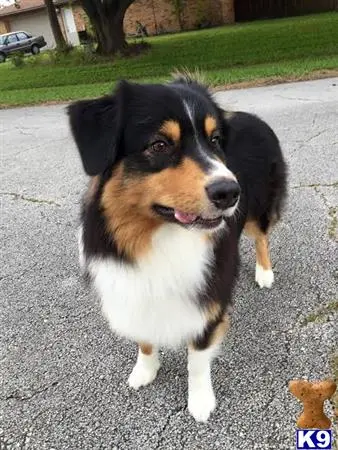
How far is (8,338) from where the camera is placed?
322cm

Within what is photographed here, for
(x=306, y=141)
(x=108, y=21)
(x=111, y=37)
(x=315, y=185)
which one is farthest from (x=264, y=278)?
(x=108, y=21)

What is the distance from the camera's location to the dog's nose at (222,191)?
6.23 ft

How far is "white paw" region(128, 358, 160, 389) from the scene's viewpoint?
268 cm

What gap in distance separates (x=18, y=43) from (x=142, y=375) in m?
40.0

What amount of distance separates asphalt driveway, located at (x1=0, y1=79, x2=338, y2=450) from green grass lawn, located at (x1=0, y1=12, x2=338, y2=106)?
7.76 meters

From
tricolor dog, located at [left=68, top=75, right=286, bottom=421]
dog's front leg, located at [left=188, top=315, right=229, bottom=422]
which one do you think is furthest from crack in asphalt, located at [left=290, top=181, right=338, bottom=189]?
dog's front leg, located at [left=188, top=315, right=229, bottom=422]

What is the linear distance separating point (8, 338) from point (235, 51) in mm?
15499

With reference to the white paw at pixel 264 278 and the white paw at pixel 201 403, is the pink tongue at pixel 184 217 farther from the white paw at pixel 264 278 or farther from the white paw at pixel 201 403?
the white paw at pixel 264 278

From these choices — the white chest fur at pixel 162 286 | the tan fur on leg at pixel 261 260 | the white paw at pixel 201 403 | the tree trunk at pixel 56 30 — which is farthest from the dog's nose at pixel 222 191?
the tree trunk at pixel 56 30

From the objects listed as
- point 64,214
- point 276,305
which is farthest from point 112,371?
point 64,214

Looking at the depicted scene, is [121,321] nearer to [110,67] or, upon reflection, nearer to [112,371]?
[112,371]

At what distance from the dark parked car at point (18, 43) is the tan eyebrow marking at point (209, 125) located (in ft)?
124

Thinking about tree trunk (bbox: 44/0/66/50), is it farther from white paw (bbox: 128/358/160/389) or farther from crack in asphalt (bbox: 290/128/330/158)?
white paw (bbox: 128/358/160/389)

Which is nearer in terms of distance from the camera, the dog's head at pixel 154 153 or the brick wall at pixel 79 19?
the dog's head at pixel 154 153
